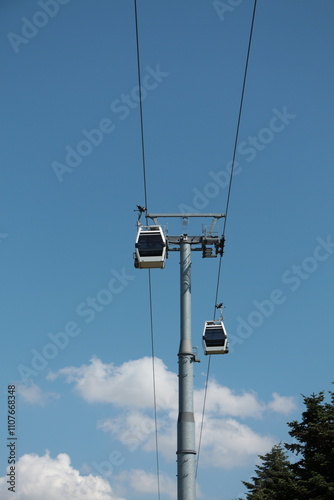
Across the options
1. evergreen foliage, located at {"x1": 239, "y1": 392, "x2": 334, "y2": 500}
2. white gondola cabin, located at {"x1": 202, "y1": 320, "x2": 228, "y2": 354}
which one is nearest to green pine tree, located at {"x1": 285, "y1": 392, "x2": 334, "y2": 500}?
evergreen foliage, located at {"x1": 239, "y1": 392, "x2": 334, "y2": 500}

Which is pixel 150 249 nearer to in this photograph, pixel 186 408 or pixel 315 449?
pixel 186 408

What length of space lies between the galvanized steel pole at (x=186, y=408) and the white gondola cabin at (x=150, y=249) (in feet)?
2.96

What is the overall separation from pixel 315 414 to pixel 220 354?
81.2 ft

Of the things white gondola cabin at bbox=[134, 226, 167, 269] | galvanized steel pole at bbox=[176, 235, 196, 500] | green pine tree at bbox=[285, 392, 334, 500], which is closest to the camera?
galvanized steel pole at bbox=[176, 235, 196, 500]

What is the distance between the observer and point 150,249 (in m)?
19.2

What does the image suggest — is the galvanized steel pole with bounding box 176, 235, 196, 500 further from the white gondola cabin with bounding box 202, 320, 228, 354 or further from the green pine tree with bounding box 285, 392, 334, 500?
the green pine tree with bounding box 285, 392, 334, 500

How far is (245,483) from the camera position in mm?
61406

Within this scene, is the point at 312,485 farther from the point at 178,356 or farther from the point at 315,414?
the point at 178,356

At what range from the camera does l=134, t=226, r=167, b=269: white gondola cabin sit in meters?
19.2

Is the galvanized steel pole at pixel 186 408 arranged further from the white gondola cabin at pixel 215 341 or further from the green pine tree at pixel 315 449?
the green pine tree at pixel 315 449

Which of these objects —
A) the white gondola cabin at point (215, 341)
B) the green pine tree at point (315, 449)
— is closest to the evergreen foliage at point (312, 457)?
the green pine tree at point (315, 449)

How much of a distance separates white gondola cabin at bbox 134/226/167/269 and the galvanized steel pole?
902 millimetres

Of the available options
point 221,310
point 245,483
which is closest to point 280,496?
point 245,483

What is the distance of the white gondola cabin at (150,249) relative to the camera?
1917cm
